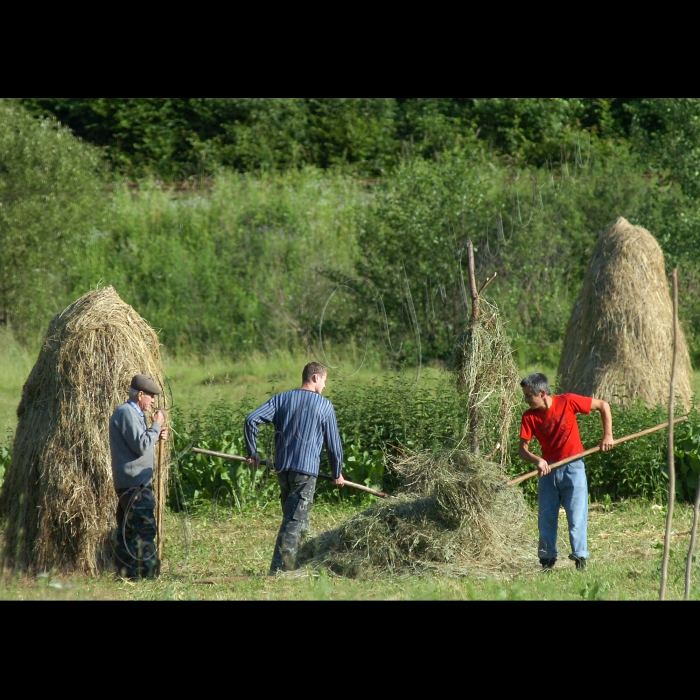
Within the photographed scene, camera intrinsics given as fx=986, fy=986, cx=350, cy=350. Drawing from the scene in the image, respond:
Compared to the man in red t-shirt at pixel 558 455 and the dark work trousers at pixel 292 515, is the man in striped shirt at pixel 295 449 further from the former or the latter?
the man in red t-shirt at pixel 558 455

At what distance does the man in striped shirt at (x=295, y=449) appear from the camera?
25.8 feet

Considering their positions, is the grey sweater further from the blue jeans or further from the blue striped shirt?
the blue jeans

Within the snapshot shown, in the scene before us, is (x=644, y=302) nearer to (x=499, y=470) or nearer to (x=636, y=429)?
(x=636, y=429)

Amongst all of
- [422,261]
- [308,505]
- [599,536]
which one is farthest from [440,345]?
[308,505]

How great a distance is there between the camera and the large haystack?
12.6m

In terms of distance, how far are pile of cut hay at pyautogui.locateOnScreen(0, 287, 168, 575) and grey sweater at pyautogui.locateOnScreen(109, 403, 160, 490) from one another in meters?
0.44

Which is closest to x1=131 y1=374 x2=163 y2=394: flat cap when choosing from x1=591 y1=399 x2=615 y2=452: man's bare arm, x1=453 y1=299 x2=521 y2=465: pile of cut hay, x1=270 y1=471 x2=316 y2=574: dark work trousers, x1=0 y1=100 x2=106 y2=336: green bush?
x1=270 y1=471 x2=316 y2=574: dark work trousers

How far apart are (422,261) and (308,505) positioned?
11931 millimetres

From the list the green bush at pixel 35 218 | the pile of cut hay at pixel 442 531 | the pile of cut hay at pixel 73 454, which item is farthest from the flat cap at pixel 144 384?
the green bush at pixel 35 218

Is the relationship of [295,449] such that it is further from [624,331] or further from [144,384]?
[624,331]

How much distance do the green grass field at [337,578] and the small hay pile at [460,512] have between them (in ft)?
0.76

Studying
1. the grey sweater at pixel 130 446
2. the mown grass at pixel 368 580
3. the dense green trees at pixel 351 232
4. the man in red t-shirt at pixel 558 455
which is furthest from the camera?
the dense green trees at pixel 351 232

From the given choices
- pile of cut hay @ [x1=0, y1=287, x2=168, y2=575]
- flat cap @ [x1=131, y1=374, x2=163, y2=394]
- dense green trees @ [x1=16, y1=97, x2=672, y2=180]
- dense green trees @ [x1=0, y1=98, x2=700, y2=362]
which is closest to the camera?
flat cap @ [x1=131, y1=374, x2=163, y2=394]

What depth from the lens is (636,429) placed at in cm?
1101
